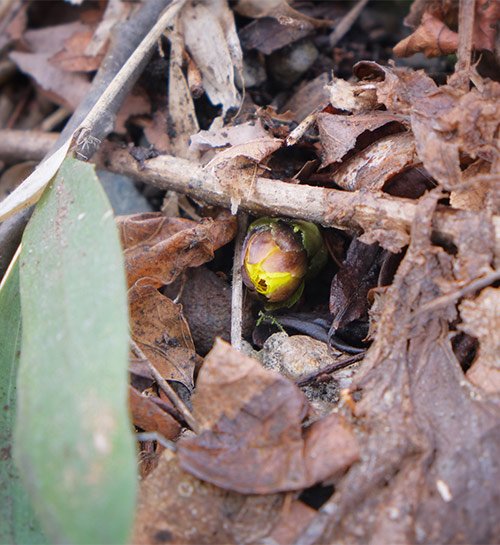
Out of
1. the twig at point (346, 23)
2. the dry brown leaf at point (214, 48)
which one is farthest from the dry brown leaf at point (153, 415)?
the twig at point (346, 23)

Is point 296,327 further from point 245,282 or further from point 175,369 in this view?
point 175,369

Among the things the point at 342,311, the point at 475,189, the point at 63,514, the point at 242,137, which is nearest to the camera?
the point at 63,514

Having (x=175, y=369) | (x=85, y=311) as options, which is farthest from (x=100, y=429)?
(x=175, y=369)

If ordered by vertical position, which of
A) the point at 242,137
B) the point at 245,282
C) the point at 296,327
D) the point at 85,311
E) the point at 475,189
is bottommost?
the point at 296,327

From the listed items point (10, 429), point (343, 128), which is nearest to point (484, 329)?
point (343, 128)

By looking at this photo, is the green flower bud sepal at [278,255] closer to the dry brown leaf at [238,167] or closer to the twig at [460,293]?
the dry brown leaf at [238,167]

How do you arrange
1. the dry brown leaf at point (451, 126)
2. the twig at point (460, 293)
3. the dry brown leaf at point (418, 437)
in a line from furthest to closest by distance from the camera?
the dry brown leaf at point (451, 126) < the twig at point (460, 293) < the dry brown leaf at point (418, 437)
